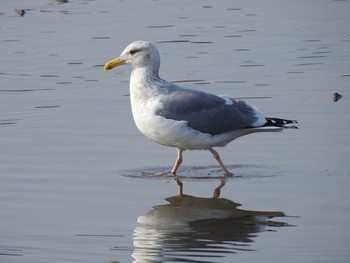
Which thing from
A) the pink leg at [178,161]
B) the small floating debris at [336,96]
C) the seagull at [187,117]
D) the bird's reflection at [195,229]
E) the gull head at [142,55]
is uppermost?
the gull head at [142,55]

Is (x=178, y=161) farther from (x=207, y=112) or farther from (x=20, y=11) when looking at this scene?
(x=20, y=11)

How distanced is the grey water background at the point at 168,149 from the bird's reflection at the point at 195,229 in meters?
0.02

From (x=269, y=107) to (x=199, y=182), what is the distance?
2.77 m

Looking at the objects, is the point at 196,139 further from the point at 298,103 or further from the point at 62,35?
the point at 62,35

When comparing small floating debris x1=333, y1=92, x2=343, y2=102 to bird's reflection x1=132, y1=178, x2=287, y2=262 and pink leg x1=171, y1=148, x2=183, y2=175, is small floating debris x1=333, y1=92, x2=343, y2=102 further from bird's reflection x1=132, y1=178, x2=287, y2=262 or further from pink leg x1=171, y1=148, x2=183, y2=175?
bird's reflection x1=132, y1=178, x2=287, y2=262

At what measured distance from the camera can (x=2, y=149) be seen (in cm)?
1103

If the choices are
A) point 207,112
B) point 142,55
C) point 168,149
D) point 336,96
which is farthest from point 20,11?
point 207,112

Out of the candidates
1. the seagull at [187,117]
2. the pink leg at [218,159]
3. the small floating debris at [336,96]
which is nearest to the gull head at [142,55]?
the seagull at [187,117]

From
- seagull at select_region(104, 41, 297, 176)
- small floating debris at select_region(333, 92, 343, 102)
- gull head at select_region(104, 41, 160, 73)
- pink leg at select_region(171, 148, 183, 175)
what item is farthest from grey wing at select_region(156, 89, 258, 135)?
small floating debris at select_region(333, 92, 343, 102)

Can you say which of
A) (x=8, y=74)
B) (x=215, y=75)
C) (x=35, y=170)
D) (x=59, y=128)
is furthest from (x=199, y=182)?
(x=8, y=74)

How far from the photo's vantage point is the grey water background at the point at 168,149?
320 inches

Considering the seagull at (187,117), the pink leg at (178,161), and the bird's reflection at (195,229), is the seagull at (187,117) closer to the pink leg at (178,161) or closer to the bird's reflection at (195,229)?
the pink leg at (178,161)

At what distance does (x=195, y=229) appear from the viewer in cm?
848

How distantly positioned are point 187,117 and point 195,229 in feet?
6.77
